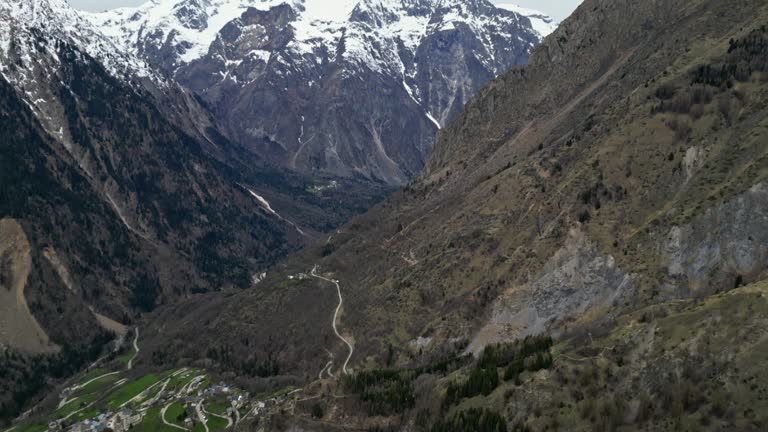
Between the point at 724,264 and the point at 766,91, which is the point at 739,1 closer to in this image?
the point at 766,91

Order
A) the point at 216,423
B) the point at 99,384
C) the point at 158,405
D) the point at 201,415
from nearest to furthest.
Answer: the point at 216,423 → the point at 201,415 → the point at 158,405 → the point at 99,384

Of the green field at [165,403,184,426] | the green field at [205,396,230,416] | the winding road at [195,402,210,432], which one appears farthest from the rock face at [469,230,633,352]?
the green field at [165,403,184,426]

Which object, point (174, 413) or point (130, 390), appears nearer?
point (174, 413)

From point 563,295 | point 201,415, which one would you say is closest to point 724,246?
point 563,295

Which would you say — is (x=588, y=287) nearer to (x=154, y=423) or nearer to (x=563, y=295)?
(x=563, y=295)

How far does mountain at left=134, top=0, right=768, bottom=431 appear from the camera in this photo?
7862cm

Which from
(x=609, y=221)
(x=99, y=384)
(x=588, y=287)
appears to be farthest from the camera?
(x=99, y=384)

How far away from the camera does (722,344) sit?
75.1 m

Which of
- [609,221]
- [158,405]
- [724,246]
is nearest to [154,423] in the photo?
[158,405]

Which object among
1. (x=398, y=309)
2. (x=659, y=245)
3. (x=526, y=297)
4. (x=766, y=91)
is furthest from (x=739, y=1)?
(x=398, y=309)

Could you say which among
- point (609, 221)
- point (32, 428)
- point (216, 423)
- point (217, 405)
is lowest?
point (32, 428)

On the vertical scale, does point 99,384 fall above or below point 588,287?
below

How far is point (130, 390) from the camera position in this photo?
575 feet

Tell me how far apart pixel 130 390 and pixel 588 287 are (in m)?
115
